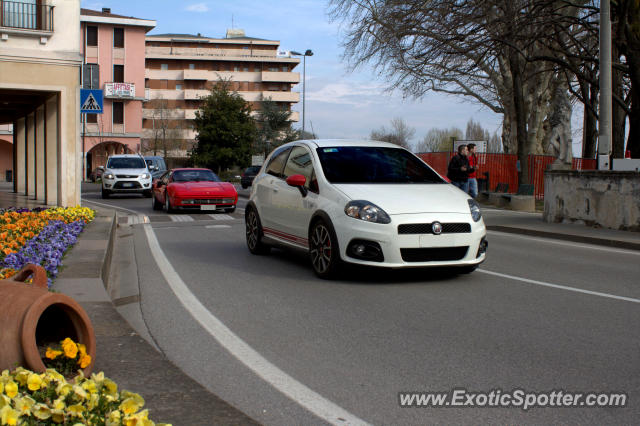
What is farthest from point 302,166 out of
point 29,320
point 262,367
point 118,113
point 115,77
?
point 118,113

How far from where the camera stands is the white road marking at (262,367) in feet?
13.0

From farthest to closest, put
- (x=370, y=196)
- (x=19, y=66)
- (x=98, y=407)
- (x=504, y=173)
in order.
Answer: (x=504, y=173) < (x=19, y=66) < (x=370, y=196) < (x=98, y=407)

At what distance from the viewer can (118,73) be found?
69062 mm

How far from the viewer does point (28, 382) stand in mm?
3168

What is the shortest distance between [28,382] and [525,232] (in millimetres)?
13521

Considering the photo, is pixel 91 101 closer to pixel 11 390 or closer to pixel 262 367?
pixel 262 367

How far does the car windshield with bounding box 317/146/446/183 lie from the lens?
8.96 metres

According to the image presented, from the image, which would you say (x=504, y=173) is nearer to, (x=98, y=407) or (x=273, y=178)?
(x=273, y=178)

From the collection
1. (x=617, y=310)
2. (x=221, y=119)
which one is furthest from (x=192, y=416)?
(x=221, y=119)

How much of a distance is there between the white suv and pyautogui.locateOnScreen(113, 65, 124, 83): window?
133 ft

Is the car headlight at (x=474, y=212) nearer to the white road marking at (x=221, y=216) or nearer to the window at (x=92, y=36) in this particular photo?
the white road marking at (x=221, y=216)

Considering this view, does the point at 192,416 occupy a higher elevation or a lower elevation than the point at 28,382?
lower

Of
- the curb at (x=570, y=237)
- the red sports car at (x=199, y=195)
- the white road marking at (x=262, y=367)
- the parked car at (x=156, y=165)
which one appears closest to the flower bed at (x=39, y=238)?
the white road marking at (x=262, y=367)

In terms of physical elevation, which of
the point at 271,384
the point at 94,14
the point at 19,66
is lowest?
the point at 271,384
